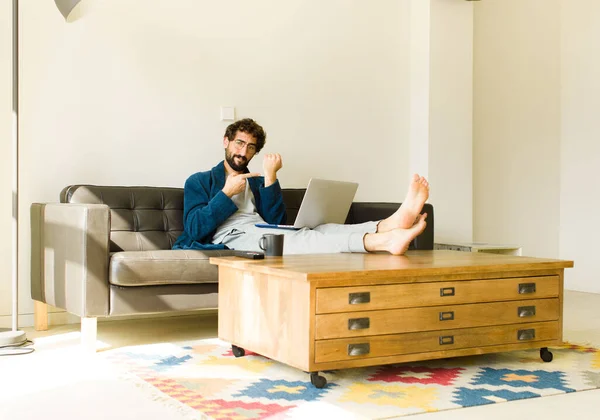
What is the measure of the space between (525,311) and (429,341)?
51 centimetres

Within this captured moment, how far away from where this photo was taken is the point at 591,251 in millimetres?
6020

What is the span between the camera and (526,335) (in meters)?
3.16

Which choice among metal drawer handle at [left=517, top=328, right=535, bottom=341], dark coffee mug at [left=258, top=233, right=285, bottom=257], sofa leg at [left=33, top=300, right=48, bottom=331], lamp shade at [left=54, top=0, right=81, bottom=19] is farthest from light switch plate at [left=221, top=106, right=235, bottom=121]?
metal drawer handle at [left=517, top=328, right=535, bottom=341]

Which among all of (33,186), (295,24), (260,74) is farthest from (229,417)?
(295,24)

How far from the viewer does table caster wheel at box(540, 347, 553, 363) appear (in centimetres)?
320

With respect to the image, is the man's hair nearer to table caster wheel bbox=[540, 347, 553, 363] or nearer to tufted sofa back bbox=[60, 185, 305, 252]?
tufted sofa back bbox=[60, 185, 305, 252]

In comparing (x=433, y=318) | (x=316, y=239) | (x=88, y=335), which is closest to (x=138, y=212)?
(x=88, y=335)

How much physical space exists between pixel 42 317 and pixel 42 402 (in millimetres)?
1643

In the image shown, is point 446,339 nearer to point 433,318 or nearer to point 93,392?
point 433,318

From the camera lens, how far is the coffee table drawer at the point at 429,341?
271 cm

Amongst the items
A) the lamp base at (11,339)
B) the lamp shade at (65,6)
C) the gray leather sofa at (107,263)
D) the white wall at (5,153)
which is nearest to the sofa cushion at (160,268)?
the gray leather sofa at (107,263)

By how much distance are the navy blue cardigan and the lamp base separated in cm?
86

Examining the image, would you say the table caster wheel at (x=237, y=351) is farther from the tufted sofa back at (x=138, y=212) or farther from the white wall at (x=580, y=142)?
the white wall at (x=580, y=142)

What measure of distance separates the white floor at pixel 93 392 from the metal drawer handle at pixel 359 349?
44 centimetres
